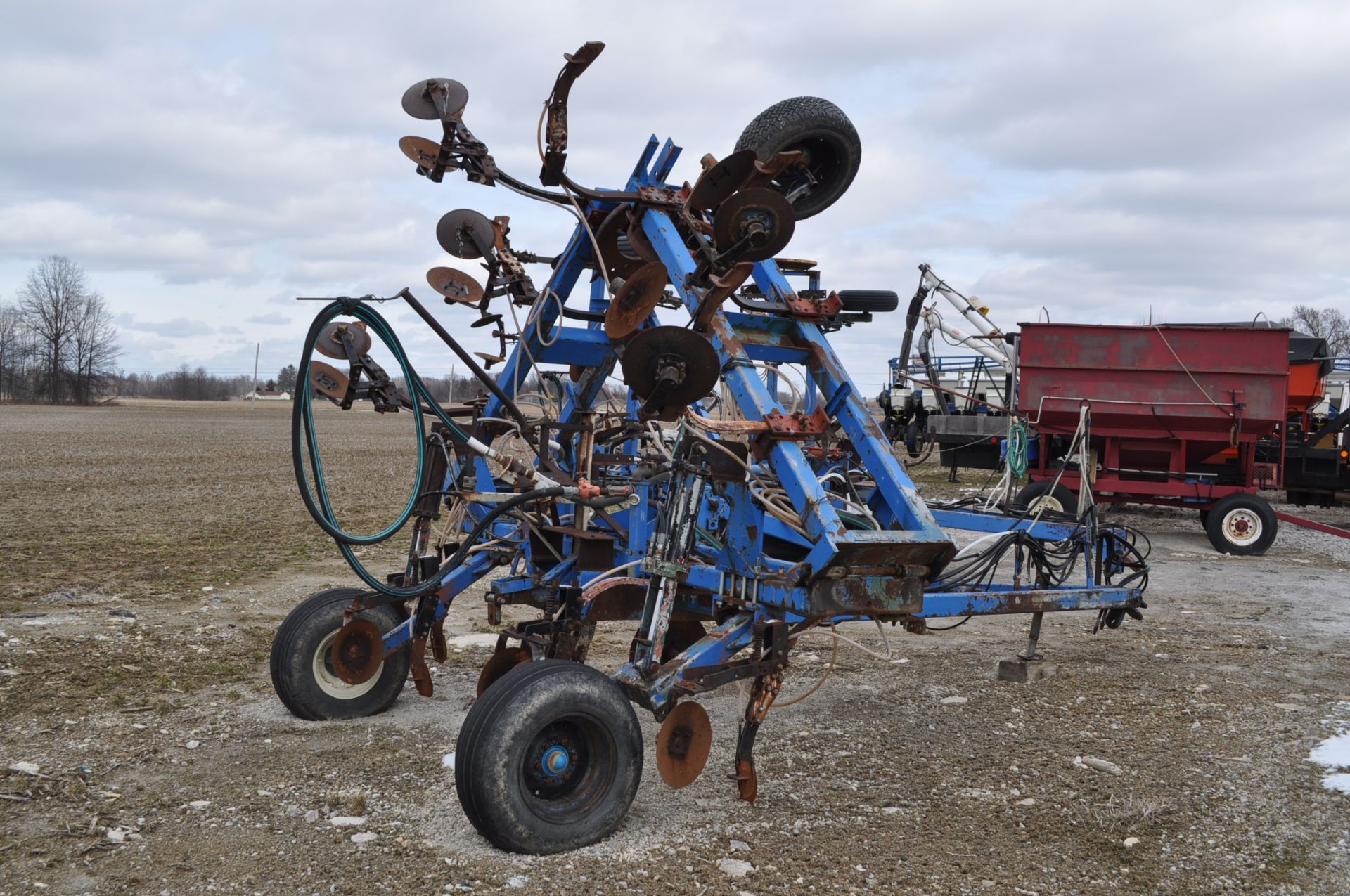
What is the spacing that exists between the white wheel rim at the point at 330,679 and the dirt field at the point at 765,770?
21 cm

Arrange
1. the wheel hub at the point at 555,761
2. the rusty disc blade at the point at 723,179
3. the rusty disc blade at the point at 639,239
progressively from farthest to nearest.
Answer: the rusty disc blade at the point at 639,239 < the rusty disc blade at the point at 723,179 < the wheel hub at the point at 555,761

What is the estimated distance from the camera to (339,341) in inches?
179

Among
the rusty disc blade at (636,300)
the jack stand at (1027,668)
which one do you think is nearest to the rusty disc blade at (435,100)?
the rusty disc blade at (636,300)

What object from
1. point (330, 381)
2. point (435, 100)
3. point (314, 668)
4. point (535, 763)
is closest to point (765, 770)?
point (535, 763)

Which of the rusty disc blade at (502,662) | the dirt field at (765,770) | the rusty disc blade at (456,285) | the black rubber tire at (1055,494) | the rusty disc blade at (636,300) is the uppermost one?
the rusty disc blade at (456,285)

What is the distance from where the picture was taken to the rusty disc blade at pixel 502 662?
4.64 meters

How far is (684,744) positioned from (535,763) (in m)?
0.56

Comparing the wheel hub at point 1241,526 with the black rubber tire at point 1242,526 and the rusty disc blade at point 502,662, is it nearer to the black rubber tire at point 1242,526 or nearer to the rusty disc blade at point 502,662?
the black rubber tire at point 1242,526

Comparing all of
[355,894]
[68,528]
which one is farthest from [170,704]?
[68,528]

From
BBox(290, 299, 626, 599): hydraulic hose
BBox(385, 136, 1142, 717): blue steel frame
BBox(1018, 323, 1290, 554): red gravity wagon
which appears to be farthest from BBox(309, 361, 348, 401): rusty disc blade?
BBox(1018, 323, 1290, 554): red gravity wagon

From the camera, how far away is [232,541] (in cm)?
1059

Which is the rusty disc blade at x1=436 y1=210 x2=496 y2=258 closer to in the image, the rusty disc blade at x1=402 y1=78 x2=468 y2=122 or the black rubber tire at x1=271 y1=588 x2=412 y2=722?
the rusty disc blade at x1=402 y1=78 x2=468 y2=122

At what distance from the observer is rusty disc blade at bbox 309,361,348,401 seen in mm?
4398

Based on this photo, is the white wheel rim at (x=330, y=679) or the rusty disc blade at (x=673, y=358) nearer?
the rusty disc blade at (x=673, y=358)
